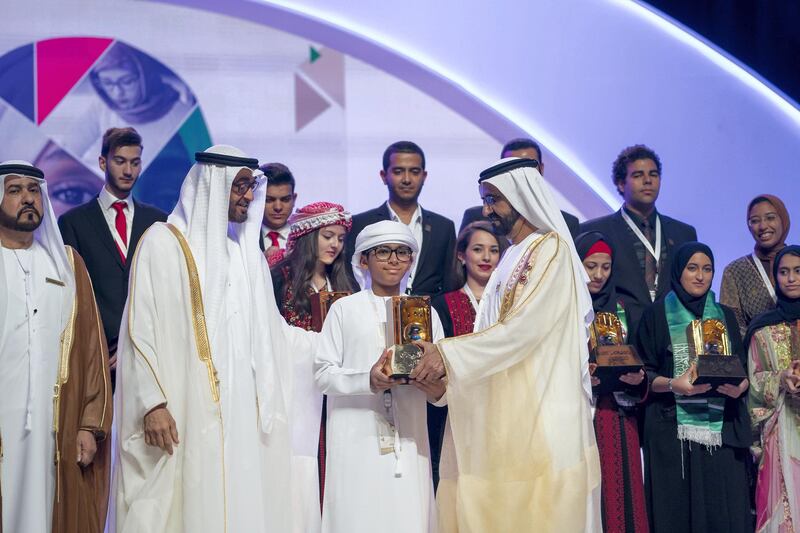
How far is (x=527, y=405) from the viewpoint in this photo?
17.8ft

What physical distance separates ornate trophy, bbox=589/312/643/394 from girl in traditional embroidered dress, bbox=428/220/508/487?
70 centimetres

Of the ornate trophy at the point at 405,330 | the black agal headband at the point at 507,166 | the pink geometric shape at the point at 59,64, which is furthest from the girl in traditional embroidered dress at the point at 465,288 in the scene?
the pink geometric shape at the point at 59,64

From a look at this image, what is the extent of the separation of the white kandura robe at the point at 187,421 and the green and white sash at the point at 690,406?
2.22m

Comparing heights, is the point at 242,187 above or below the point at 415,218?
below

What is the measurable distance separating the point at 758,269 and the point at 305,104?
3.23m

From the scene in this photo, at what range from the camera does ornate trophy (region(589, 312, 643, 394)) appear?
604cm

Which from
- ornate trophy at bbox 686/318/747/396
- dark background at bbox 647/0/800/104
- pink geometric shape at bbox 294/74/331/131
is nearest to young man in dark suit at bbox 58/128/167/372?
pink geometric shape at bbox 294/74/331/131

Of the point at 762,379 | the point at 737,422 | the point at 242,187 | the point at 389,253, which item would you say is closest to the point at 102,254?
the point at 242,187

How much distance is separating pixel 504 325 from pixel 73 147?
12.0 feet

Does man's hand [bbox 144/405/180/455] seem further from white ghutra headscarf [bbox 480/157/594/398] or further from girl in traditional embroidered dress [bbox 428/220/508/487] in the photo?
white ghutra headscarf [bbox 480/157/594/398]

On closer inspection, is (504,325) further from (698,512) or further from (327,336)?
(698,512)

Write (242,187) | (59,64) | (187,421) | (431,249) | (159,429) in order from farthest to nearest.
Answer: (59,64)
(431,249)
(242,187)
(187,421)
(159,429)

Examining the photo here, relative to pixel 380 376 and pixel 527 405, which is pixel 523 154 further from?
pixel 380 376

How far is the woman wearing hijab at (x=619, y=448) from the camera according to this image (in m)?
6.14
